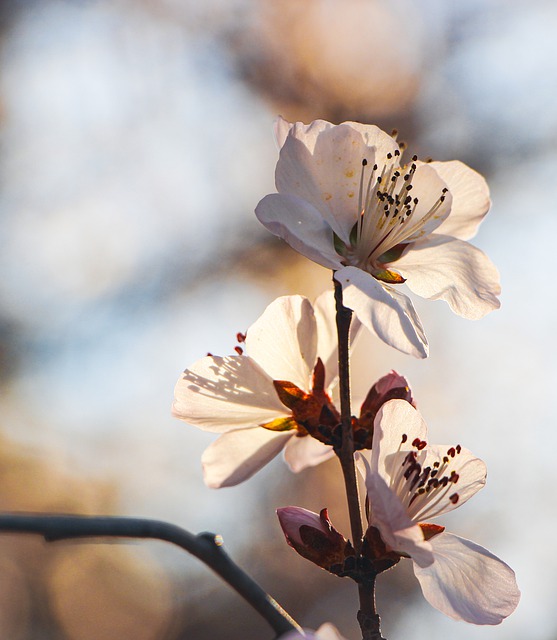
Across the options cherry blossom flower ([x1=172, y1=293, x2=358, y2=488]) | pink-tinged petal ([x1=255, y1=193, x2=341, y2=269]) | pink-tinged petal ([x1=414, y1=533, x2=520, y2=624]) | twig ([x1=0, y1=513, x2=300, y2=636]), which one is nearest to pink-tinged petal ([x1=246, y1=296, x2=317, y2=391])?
cherry blossom flower ([x1=172, y1=293, x2=358, y2=488])

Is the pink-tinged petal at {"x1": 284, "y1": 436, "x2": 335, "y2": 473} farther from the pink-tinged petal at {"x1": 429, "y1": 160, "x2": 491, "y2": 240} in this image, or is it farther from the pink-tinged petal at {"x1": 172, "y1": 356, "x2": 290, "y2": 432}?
the pink-tinged petal at {"x1": 429, "y1": 160, "x2": 491, "y2": 240}

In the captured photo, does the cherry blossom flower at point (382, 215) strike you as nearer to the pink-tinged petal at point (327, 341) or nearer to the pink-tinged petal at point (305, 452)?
the pink-tinged petal at point (327, 341)

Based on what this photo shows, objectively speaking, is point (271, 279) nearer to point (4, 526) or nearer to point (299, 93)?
point (299, 93)

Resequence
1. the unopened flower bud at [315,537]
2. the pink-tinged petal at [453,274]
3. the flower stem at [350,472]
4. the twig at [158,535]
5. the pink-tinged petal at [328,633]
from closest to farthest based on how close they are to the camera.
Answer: the twig at [158,535], the pink-tinged petal at [328,633], the flower stem at [350,472], the unopened flower bud at [315,537], the pink-tinged petal at [453,274]

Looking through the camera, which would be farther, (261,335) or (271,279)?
(271,279)

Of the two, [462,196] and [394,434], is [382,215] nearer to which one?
[462,196]

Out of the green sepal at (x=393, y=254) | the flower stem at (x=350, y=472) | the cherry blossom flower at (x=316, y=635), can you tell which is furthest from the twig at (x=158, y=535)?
the green sepal at (x=393, y=254)

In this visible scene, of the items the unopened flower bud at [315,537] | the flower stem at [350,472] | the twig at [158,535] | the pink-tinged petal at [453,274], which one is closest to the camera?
the twig at [158,535]

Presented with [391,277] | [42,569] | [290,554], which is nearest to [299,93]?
[290,554]
